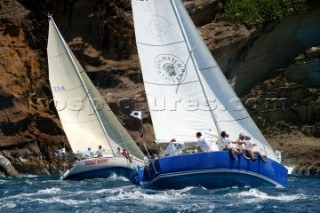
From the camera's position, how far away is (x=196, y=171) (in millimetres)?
22047

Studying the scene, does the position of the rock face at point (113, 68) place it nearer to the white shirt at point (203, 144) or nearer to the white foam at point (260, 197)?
the white shirt at point (203, 144)

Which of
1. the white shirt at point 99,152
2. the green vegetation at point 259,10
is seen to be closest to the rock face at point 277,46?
the green vegetation at point 259,10

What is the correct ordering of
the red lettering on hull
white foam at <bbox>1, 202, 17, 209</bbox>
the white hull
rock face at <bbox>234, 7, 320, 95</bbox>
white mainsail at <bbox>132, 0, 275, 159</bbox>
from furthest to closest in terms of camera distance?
rock face at <bbox>234, 7, 320, 95</bbox>
the red lettering on hull
the white hull
white mainsail at <bbox>132, 0, 275, 159</bbox>
white foam at <bbox>1, 202, 17, 209</bbox>

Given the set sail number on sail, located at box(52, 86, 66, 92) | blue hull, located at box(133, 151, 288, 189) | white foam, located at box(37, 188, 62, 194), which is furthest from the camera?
sail number on sail, located at box(52, 86, 66, 92)

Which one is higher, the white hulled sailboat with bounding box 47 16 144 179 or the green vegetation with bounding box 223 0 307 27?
the green vegetation with bounding box 223 0 307 27

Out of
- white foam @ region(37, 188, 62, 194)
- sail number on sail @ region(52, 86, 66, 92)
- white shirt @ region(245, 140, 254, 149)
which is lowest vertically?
white foam @ region(37, 188, 62, 194)

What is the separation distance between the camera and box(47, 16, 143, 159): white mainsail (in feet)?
115

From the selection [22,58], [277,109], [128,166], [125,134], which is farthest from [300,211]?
[22,58]

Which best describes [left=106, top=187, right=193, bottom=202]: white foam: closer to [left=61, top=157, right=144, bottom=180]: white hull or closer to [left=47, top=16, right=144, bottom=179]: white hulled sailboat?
[left=61, top=157, right=144, bottom=180]: white hull

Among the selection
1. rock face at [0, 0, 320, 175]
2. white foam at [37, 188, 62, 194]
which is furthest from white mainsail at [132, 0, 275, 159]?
rock face at [0, 0, 320, 175]

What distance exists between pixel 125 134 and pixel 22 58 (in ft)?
39.8

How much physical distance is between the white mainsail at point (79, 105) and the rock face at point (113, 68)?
17.1 ft

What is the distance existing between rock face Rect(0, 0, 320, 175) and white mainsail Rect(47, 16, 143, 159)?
5.21 meters

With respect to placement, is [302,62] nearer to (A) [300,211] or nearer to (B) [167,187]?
(B) [167,187]
